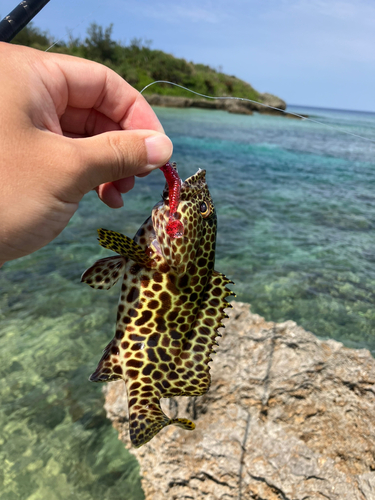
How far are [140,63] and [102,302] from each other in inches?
1916

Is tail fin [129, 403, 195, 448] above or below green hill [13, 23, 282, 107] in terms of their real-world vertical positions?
below

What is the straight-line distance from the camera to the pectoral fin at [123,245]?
2154 millimetres

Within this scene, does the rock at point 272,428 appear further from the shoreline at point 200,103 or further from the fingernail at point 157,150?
the shoreline at point 200,103

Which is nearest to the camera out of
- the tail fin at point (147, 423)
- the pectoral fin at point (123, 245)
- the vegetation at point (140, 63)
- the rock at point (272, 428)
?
the tail fin at point (147, 423)

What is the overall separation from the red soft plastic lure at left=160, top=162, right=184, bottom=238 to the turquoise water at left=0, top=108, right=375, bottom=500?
3.63m

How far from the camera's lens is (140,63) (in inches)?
1903

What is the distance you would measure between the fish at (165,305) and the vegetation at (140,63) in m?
39.1

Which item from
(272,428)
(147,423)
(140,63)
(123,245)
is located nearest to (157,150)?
(123,245)

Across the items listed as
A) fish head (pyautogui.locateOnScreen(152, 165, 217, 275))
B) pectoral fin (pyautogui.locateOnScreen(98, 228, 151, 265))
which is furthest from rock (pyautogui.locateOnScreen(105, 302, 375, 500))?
pectoral fin (pyautogui.locateOnScreen(98, 228, 151, 265))

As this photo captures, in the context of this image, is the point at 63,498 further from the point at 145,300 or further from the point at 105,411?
the point at 145,300

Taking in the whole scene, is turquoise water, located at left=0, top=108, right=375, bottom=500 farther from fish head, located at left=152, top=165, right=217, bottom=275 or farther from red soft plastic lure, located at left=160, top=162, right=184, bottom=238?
red soft plastic lure, located at left=160, top=162, right=184, bottom=238

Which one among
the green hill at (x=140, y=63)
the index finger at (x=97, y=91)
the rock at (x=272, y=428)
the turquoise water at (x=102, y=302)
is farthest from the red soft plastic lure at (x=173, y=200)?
the green hill at (x=140, y=63)

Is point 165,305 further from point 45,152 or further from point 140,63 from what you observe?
point 140,63

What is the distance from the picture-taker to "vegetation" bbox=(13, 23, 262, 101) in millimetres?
40969
